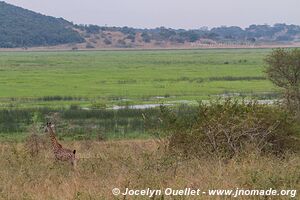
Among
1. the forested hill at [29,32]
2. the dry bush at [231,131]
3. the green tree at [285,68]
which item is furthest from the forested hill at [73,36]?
the dry bush at [231,131]

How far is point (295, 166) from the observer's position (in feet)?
26.8

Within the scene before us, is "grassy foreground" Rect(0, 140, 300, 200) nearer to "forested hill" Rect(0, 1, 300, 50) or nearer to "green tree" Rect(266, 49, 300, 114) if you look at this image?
"green tree" Rect(266, 49, 300, 114)

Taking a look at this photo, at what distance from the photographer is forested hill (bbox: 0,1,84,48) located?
14912cm

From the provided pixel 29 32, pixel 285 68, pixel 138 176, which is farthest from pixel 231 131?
pixel 29 32

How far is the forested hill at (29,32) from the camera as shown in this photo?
14912 centimetres

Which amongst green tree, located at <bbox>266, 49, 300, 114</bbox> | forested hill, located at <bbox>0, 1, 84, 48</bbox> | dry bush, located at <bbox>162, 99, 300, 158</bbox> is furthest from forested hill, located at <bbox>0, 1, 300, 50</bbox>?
dry bush, located at <bbox>162, 99, 300, 158</bbox>

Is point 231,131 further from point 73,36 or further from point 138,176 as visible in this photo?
point 73,36

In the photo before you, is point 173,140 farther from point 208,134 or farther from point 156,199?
point 156,199

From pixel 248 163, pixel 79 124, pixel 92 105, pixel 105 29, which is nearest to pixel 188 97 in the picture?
pixel 92 105

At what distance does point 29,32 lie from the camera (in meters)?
152

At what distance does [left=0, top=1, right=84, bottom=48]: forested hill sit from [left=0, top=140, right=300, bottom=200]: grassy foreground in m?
141

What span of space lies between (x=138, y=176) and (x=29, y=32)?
14859cm

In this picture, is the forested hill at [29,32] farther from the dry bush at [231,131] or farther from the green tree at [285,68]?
the dry bush at [231,131]

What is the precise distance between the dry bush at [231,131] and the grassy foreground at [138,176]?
0.80 metres
